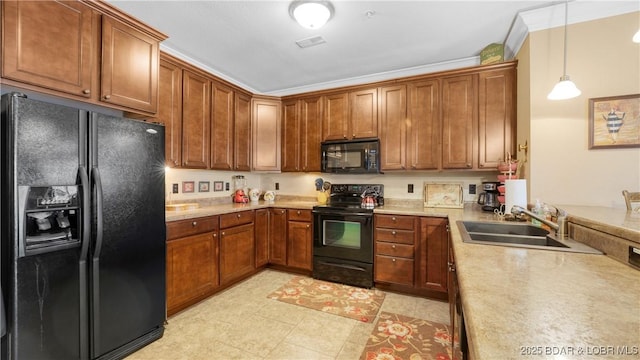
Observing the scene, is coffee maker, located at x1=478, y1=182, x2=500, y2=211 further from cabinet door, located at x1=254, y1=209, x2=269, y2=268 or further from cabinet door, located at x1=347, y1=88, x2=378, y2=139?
cabinet door, located at x1=254, y1=209, x2=269, y2=268

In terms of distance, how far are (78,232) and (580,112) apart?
3.73 m

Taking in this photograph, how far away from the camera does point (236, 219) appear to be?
296 centimetres

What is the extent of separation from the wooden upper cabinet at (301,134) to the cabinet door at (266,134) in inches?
3.9

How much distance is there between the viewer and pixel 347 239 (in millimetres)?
3080

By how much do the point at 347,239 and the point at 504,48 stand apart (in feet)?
8.61

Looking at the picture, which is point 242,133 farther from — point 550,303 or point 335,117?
point 550,303

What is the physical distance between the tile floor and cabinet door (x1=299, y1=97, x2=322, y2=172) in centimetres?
169

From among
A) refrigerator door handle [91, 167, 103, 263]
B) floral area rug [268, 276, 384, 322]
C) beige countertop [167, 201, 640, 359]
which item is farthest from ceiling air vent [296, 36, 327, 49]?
floral area rug [268, 276, 384, 322]

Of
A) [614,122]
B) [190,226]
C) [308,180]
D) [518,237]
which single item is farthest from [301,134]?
[614,122]

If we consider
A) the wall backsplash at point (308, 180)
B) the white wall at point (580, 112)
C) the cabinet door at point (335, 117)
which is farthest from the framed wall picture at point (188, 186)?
the white wall at point (580, 112)

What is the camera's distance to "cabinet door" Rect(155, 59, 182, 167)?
249cm

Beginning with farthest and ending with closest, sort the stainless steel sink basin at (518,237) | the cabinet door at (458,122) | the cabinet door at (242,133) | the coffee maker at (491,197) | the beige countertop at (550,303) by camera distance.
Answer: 1. the cabinet door at (242,133)
2. the cabinet door at (458,122)
3. the coffee maker at (491,197)
4. the stainless steel sink basin at (518,237)
5. the beige countertop at (550,303)

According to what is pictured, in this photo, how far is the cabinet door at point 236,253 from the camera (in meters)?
2.80

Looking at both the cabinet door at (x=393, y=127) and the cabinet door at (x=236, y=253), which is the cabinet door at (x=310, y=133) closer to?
the cabinet door at (x=393, y=127)
